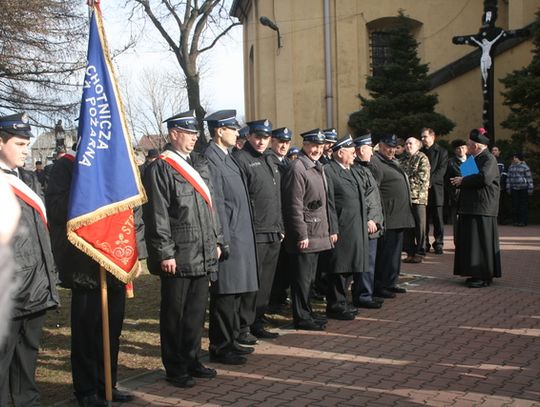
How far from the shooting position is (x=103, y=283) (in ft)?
17.0

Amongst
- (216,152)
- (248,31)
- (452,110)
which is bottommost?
(216,152)

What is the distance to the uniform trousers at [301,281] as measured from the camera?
25.2ft

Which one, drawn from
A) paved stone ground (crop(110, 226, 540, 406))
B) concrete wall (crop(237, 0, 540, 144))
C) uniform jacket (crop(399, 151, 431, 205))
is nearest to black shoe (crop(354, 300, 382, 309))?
paved stone ground (crop(110, 226, 540, 406))

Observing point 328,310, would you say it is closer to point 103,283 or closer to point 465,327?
point 465,327

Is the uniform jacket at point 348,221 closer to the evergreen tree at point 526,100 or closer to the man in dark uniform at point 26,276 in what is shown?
the man in dark uniform at point 26,276

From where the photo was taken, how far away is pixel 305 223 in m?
7.64

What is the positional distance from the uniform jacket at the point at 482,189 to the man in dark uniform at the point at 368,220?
164 centimetres

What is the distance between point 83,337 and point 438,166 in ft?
30.9

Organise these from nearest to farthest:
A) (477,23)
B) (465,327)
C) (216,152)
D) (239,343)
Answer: (216,152) → (239,343) → (465,327) → (477,23)

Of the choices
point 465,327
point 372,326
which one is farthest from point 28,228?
point 465,327

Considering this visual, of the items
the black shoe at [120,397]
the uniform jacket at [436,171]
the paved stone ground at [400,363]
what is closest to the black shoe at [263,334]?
the paved stone ground at [400,363]

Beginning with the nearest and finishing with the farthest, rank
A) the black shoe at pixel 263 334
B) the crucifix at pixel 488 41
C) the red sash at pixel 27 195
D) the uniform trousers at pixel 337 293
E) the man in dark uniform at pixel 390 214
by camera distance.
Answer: the red sash at pixel 27 195 → the black shoe at pixel 263 334 → the uniform trousers at pixel 337 293 → the man in dark uniform at pixel 390 214 → the crucifix at pixel 488 41

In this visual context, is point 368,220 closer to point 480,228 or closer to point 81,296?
point 480,228

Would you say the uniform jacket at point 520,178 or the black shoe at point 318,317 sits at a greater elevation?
the uniform jacket at point 520,178
